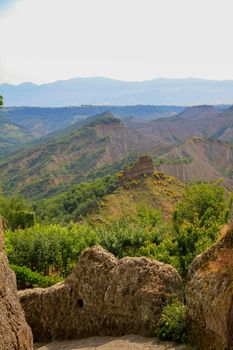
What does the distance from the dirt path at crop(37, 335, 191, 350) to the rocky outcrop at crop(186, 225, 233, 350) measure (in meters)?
1.30

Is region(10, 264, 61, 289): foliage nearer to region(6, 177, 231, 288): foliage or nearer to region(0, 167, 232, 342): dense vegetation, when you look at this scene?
region(0, 167, 232, 342): dense vegetation

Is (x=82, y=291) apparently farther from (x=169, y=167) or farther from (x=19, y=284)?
(x=169, y=167)

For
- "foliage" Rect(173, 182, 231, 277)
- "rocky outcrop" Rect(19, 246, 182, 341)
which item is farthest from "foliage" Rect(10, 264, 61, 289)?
"foliage" Rect(173, 182, 231, 277)

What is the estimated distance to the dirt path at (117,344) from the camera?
20406 millimetres

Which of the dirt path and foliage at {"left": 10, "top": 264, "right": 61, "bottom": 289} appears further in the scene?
foliage at {"left": 10, "top": 264, "right": 61, "bottom": 289}

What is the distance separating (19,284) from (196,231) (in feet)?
48.6

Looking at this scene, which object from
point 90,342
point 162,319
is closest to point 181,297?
point 162,319

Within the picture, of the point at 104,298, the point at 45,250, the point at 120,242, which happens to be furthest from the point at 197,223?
the point at 104,298

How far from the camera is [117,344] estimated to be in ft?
70.7

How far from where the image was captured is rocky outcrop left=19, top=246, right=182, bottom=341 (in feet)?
75.8

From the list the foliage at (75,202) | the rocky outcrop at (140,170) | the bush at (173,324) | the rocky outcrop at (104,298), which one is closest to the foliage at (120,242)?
the rocky outcrop at (104,298)

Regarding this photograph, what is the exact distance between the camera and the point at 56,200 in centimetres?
14550

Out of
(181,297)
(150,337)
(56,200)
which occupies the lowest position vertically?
(56,200)

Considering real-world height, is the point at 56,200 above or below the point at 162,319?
below
